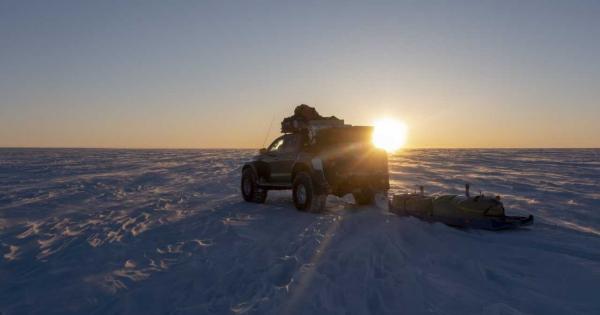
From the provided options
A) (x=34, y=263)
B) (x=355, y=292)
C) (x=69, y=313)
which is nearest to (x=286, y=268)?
(x=355, y=292)

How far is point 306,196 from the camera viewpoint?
1139cm

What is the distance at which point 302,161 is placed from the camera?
11.7 meters

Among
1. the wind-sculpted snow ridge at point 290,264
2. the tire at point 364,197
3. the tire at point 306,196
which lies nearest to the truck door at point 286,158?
the tire at point 306,196

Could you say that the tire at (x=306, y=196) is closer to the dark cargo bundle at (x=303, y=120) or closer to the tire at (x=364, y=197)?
the dark cargo bundle at (x=303, y=120)

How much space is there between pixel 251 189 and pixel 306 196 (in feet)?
9.51

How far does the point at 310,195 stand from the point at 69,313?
274 inches

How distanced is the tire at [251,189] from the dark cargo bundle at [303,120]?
187 centimetres

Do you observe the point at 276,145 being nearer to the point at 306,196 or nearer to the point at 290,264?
the point at 306,196

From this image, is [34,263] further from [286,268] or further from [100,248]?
[286,268]

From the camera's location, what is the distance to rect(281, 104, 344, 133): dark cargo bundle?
1215 cm

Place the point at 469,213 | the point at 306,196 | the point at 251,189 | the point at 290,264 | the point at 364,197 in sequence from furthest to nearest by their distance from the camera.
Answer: the point at 251,189 < the point at 364,197 < the point at 306,196 < the point at 469,213 < the point at 290,264

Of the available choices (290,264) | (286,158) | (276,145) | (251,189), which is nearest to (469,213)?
(290,264)

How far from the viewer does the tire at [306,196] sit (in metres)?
11.2

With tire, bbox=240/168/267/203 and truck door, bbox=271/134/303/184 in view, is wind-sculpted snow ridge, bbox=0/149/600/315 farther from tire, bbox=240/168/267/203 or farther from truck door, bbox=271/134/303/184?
tire, bbox=240/168/267/203
